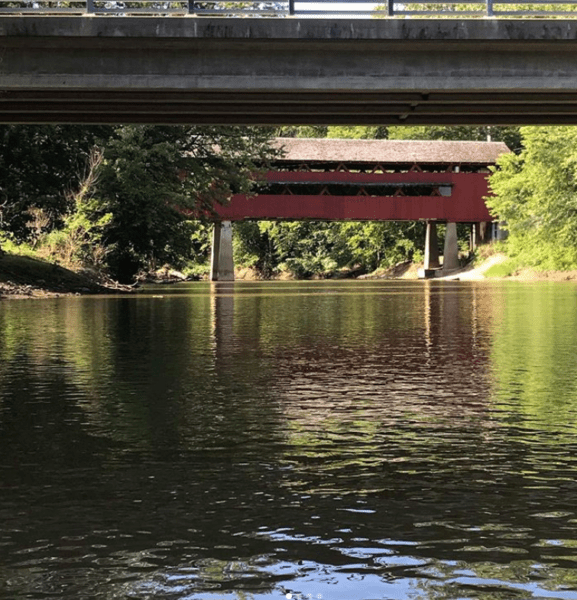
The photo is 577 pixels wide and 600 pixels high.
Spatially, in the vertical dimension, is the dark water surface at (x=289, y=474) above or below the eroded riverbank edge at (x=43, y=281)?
below

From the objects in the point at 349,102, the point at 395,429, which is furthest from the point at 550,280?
the point at 395,429

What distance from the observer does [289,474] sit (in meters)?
6.70

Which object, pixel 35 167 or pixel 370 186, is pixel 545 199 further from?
pixel 35 167

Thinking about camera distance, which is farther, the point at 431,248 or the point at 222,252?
the point at 431,248

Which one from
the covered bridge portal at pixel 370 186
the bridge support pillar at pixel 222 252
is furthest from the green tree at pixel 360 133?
the bridge support pillar at pixel 222 252

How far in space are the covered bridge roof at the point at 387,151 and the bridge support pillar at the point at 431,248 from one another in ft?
16.8

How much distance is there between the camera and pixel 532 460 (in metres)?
7.11

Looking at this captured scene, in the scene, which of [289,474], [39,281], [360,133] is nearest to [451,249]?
[360,133]

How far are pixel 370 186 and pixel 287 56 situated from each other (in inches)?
2044

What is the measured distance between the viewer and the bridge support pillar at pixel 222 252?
72875 mm

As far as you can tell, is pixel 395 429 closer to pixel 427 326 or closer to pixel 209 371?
pixel 209 371

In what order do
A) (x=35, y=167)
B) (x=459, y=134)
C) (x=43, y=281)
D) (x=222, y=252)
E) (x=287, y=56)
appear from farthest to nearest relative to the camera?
(x=459, y=134) < (x=222, y=252) < (x=43, y=281) < (x=35, y=167) < (x=287, y=56)

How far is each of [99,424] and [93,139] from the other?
94.6ft

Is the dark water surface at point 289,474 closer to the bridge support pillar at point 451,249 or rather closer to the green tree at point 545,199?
the green tree at point 545,199
